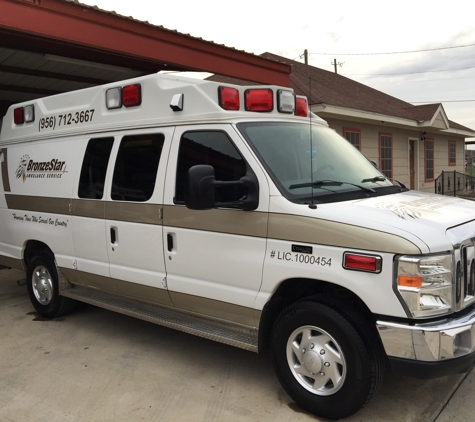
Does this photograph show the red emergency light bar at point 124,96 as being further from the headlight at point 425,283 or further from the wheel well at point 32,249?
the headlight at point 425,283

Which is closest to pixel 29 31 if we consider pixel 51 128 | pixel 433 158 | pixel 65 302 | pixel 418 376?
pixel 51 128

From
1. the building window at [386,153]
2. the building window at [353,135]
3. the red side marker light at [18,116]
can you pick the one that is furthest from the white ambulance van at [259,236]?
Result: the building window at [386,153]

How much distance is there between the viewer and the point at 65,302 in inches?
225

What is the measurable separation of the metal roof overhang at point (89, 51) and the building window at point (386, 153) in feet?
24.9

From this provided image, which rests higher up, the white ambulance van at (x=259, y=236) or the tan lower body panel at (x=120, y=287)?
the white ambulance van at (x=259, y=236)

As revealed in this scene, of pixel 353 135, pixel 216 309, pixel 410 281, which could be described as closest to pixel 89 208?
pixel 216 309

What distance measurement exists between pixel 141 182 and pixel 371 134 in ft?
40.8

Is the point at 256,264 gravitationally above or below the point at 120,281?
above

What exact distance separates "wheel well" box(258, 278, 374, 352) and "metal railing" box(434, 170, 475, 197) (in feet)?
54.9

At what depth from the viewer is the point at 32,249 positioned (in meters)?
5.91

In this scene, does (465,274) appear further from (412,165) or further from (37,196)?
(412,165)

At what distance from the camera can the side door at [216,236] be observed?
363 centimetres

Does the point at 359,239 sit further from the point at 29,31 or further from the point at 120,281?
the point at 29,31

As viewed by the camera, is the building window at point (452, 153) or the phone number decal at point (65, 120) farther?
the building window at point (452, 153)
